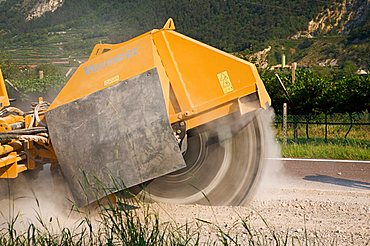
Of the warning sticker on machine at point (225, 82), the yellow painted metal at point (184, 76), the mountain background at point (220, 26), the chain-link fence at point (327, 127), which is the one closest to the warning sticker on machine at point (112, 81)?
the yellow painted metal at point (184, 76)

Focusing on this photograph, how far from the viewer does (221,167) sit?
265 inches

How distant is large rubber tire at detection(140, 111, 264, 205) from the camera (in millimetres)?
6711

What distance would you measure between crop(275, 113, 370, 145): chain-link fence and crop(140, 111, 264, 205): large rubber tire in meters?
8.93

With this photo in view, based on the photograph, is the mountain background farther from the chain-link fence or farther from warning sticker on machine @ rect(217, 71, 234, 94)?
the chain-link fence

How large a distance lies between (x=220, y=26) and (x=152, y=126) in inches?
1943

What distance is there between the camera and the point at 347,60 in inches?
2158

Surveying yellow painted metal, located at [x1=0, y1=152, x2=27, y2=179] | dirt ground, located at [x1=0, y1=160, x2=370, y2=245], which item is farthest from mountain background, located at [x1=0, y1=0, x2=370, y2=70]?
dirt ground, located at [x1=0, y1=160, x2=370, y2=245]

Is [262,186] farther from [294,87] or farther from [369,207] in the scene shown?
[294,87]

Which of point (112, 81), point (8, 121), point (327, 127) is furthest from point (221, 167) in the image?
point (327, 127)

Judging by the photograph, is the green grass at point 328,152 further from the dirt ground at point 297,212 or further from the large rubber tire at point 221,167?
the large rubber tire at point 221,167

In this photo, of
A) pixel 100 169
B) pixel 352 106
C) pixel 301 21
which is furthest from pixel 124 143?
pixel 301 21

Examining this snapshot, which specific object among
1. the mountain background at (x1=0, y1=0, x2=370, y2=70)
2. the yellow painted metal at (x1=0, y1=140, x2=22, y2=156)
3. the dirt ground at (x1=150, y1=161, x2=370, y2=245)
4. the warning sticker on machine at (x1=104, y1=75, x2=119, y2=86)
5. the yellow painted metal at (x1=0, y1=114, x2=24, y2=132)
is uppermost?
the mountain background at (x1=0, y1=0, x2=370, y2=70)

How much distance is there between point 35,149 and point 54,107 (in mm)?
567

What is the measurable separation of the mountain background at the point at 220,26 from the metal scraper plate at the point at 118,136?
2.86 metres
